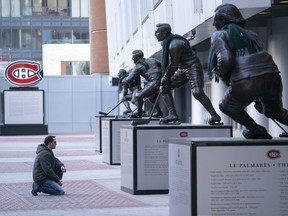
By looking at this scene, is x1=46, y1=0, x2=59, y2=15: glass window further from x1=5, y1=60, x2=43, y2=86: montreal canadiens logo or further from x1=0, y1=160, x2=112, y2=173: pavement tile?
x1=0, y1=160, x2=112, y2=173: pavement tile

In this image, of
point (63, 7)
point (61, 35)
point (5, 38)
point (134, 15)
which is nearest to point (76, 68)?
point (63, 7)

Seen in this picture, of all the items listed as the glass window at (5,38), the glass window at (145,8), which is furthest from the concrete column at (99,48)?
the glass window at (145,8)

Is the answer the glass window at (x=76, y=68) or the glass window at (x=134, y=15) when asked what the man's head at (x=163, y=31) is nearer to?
the glass window at (x=134, y=15)

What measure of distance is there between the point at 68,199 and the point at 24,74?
115 feet

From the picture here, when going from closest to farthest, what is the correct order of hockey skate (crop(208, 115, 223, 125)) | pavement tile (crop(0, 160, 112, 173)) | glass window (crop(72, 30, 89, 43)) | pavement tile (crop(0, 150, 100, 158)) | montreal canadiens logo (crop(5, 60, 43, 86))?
hockey skate (crop(208, 115, 223, 125)) < pavement tile (crop(0, 160, 112, 173)) < pavement tile (crop(0, 150, 100, 158)) < montreal canadiens logo (crop(5, 60, 43, 86)) < glass window (crop(72, 30, 89, 43))

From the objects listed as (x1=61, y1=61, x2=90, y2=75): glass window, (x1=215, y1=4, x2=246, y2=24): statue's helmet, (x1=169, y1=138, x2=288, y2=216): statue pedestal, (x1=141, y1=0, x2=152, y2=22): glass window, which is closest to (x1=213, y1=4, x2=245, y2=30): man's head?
(x1=215, y1=4, x2=246, y2=24): statue's helmet

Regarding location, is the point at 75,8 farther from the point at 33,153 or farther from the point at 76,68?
the point at 33,153

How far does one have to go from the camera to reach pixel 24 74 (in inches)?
1949

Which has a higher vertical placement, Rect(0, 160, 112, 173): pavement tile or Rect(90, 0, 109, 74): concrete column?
Rect(90, 0, 109, 74): concrete column

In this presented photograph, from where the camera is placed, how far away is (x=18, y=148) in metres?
34.1

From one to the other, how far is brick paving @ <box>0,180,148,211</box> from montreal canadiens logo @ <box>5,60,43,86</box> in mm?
31669

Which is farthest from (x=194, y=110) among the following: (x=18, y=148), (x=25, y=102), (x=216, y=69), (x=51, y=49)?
(x=51, y=49)

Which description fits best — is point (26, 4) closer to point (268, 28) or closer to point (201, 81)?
point (268, 28)

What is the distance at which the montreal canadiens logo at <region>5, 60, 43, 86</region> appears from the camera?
1930 inches
